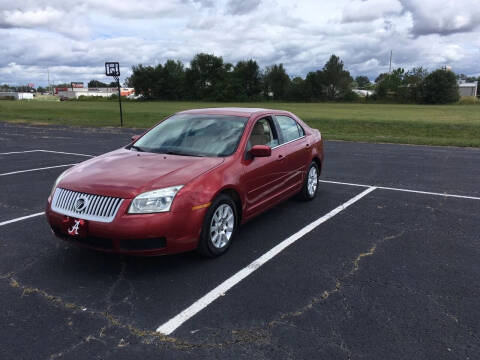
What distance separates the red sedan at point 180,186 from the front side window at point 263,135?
2 cm

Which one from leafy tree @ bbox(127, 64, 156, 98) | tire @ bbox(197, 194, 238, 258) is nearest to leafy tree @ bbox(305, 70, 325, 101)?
leafy tree @ bbox(127, 64, 156, 98)

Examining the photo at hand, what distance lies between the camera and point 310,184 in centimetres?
659

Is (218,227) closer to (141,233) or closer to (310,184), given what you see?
(141,233)

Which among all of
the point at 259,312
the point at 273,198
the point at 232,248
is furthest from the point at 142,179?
the point at 273,198

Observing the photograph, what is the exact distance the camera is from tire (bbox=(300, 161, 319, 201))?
6.42m

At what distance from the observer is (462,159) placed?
11.4 meters

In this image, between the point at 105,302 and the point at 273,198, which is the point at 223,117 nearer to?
the point at 273,198

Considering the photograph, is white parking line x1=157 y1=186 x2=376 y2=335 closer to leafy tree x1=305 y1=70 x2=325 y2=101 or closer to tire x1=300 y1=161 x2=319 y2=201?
tire x1=300 y1=161 x2=319 y2=201

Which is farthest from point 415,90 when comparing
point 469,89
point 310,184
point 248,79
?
point 310,184

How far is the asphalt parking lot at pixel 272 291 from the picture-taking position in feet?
9.25

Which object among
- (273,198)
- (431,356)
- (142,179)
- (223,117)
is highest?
(223,117)

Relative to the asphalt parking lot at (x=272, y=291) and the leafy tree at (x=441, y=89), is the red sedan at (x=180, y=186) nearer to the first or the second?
the asphalt parking lot at (x=272, y=291)

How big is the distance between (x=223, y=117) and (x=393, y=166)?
20.8 feet

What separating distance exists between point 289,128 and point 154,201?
2.98 metres
